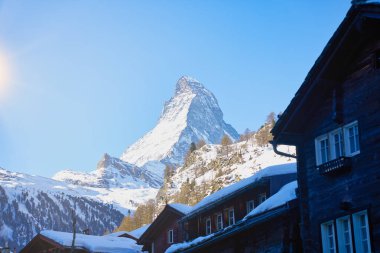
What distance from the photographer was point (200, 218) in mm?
37688

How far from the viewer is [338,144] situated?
19.4m

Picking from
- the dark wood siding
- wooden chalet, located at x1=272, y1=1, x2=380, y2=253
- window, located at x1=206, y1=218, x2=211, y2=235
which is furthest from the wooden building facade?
the dark wood siding

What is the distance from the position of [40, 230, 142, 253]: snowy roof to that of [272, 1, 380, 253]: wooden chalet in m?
30.3

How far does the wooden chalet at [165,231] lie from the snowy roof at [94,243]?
442cm

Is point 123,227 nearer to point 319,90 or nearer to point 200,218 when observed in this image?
point 200,218

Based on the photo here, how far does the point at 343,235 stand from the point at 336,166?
→ 6.83 feet

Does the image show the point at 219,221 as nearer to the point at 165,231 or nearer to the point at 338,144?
the point at 165,231

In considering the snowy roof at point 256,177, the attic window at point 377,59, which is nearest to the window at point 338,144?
the attic window at point 377,59

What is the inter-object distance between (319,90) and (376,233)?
18.3ft

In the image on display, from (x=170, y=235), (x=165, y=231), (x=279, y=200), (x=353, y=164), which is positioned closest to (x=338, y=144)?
(x=353, y=164)

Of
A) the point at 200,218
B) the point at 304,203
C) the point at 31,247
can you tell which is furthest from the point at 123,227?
the point at 304,203

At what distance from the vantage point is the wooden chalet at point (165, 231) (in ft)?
138

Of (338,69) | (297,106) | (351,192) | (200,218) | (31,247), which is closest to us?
(351,192)

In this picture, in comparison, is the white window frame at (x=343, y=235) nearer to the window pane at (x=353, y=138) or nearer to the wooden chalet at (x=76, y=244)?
the window pane at (x=353, y=138)
